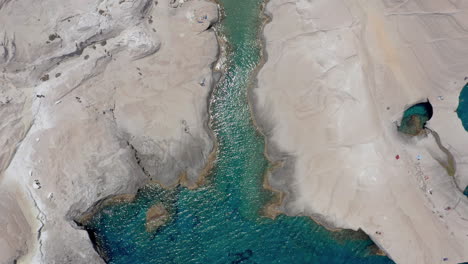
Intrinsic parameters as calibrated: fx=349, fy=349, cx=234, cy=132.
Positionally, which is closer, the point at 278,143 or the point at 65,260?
the point at 65,260

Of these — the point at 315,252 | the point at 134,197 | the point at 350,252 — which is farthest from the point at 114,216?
the point at 350,252

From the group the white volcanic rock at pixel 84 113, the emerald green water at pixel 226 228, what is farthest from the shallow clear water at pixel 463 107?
the white volcanic rock at pixel 84 113

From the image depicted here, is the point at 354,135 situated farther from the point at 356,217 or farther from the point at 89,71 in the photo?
the point at 89,71

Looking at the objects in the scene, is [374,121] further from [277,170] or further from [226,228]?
[226,228]

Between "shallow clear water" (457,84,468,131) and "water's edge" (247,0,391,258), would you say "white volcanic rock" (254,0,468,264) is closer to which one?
"water's edge" (247,0,391,258)

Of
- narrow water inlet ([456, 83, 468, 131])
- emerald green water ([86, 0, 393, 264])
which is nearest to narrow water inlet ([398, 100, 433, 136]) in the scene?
narrow water inlet ([456, 83, 468, 131])

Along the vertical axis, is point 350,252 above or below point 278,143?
below
